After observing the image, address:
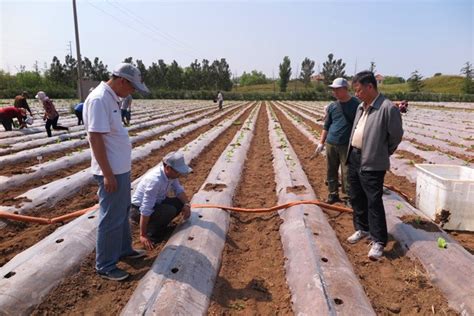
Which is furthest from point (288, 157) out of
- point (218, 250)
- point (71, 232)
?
point (71, 232)

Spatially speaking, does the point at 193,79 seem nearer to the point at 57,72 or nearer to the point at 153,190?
the point at 57,72

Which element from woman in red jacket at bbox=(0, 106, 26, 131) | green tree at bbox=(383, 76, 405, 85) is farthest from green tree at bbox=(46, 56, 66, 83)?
green tree at bbox=(383, 76, 405, 85)

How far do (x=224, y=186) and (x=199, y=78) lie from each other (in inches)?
2796

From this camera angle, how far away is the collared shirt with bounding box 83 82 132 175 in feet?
9.39

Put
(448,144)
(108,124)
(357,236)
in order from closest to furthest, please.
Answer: (108,124)
(357,236)
(448,144)

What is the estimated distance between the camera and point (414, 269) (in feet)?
11.6

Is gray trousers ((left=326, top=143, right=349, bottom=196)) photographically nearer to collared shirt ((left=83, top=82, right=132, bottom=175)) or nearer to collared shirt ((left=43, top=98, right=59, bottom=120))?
collared shirt ((left=83, top=82, right=132, bottom=175))

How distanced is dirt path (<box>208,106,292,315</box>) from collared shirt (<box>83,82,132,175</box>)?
4.95ft

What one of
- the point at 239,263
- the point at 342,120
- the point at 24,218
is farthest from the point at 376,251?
the point at 24,218

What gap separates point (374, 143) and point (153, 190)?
8.03 feet

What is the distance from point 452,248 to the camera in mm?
3619

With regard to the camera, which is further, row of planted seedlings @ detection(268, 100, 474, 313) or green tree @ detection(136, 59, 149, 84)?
green tree @ detection(136, 59, 149, 84)

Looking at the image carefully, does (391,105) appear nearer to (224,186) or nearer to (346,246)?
(346,246)

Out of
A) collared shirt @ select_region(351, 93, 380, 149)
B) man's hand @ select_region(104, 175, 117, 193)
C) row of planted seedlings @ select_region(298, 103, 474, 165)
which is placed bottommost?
row of planted seedlings @ select_region(298, 103, 474, 165)
